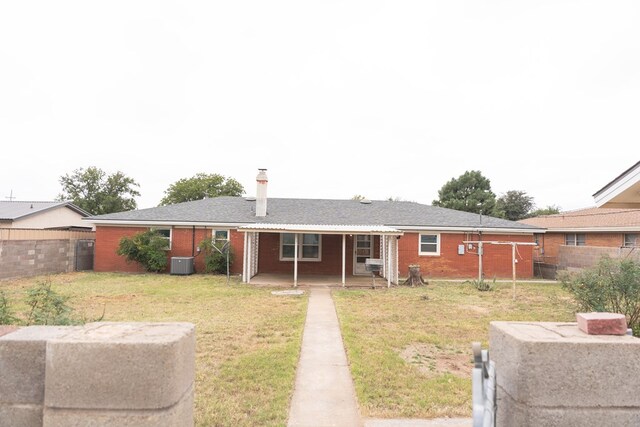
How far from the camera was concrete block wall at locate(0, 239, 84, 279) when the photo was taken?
15.0 meters

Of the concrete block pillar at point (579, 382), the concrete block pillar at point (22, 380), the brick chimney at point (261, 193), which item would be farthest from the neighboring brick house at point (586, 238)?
the concrete block pillar at point (22, 380)

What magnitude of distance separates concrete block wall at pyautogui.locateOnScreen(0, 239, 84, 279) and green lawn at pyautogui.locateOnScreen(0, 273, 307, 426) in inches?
30.9

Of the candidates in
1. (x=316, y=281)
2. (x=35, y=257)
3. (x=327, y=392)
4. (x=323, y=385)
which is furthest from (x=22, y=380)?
(x=35, y=257)

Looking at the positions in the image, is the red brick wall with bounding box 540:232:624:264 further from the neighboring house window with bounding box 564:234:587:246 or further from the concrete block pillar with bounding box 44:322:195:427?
the concrete block pillar with bounding box 44:322:195:427

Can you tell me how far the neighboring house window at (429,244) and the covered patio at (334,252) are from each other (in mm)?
2252

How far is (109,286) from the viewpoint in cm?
1386

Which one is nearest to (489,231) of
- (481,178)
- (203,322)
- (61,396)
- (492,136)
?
(492,136)

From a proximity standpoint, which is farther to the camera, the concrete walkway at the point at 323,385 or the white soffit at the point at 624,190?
the white soffit at the point at 624,190

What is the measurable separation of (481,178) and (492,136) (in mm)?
25292

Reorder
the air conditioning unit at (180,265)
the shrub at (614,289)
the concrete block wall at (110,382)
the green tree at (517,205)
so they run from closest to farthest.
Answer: the concrete block wall at (110,382)
the shrub at (614,289)
the air conditioning unit at (180,265)
the green tree at (517,205)

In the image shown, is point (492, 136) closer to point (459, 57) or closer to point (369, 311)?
point (459, 57)

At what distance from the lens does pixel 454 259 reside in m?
18.8

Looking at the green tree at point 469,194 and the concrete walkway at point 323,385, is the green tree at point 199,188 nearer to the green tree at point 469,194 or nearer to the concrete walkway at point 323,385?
the green tree at point 469,194

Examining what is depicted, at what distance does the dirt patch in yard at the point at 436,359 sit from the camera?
216 inches
